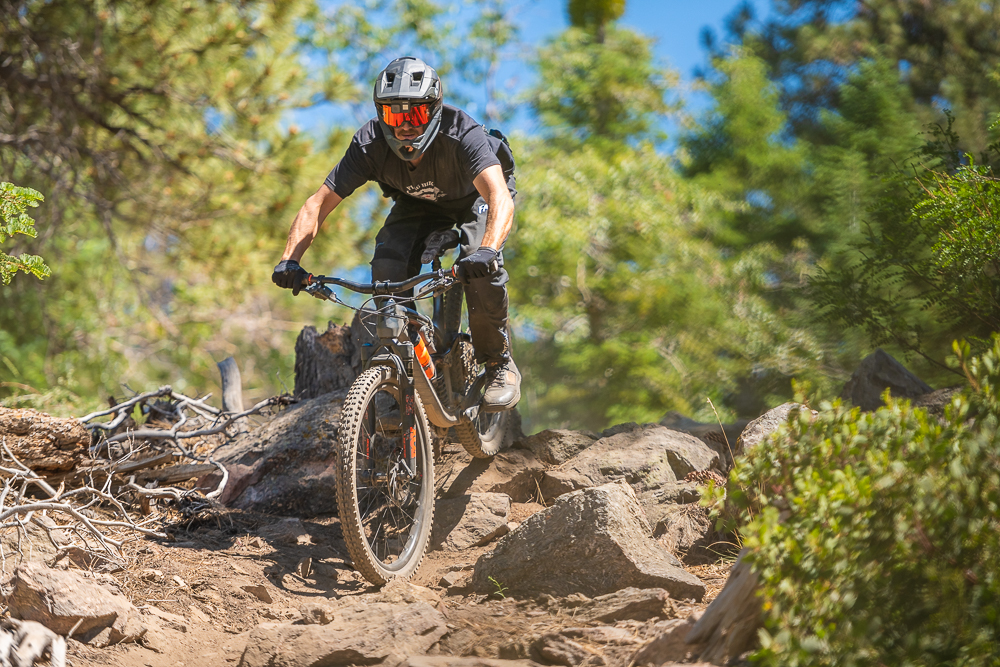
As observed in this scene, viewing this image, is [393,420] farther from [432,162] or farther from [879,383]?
[879,383]

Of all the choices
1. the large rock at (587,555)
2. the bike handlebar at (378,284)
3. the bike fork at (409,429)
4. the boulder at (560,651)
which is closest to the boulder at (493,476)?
the bike fork at (409,429)

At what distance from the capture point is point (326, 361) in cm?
566

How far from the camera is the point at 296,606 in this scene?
345cm

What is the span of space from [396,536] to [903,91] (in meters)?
8.64

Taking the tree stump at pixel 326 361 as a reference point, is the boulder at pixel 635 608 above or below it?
below

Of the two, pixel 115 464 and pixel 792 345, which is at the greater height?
pixel 792 345

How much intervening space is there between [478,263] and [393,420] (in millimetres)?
910

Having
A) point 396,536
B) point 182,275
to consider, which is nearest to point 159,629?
point 396,536

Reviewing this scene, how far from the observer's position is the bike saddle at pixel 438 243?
417cm

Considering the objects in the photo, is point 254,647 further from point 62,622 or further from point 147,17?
point 147,17

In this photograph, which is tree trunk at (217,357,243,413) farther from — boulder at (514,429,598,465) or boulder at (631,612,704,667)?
boulder at (631,612,704,667)

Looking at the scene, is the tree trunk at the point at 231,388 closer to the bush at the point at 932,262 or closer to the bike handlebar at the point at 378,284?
the bike handlebar at the point at 378,284

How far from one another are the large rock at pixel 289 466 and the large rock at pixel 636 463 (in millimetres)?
1357

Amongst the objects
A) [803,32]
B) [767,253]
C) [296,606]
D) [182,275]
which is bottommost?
[296,606]
